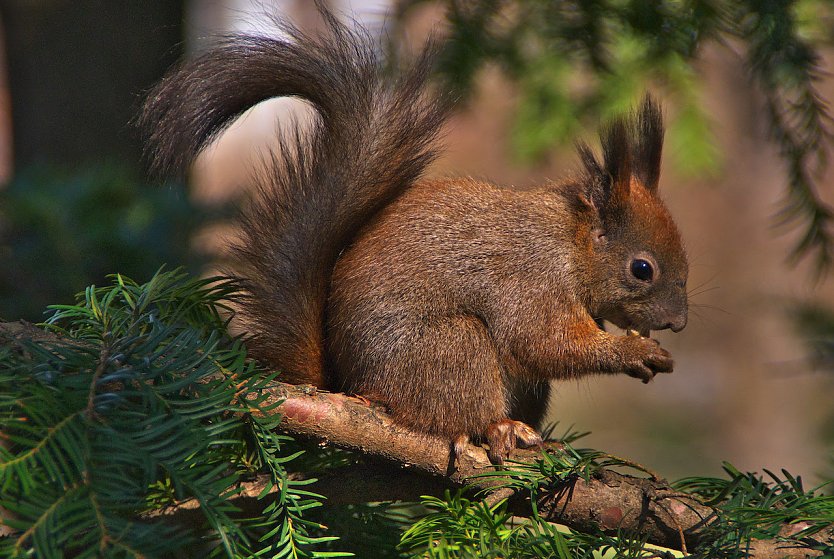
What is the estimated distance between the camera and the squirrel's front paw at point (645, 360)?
59.1 inches

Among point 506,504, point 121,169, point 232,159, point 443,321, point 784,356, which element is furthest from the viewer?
point 232,159

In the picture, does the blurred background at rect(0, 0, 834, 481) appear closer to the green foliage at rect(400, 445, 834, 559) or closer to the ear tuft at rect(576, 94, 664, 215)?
the ear tuft at rect(576, 94, 664, 215)

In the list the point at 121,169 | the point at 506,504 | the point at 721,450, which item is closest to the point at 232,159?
the point at 721,450

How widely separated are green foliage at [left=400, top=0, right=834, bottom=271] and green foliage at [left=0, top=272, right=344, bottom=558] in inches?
39.9

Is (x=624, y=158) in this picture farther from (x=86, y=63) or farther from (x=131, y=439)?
(x=86, y=63)

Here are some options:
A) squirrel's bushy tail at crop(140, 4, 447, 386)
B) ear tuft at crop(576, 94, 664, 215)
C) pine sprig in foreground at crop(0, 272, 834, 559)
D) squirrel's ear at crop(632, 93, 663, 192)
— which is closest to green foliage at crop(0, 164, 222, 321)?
squirrel's bushy tail at crop(140, 4, 447, 386)

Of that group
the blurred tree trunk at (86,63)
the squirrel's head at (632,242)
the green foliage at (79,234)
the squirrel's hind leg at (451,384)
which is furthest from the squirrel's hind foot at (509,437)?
the blurred tree trunk at (86,63)

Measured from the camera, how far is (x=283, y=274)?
1.32 meters

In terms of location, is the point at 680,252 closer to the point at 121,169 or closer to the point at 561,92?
the point at 561,92

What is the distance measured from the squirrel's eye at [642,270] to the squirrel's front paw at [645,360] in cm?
16

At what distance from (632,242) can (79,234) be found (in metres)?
1.20

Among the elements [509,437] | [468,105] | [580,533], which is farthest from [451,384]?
[468,105]

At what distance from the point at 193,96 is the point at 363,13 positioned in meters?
0.73

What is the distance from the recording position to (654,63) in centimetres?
180
